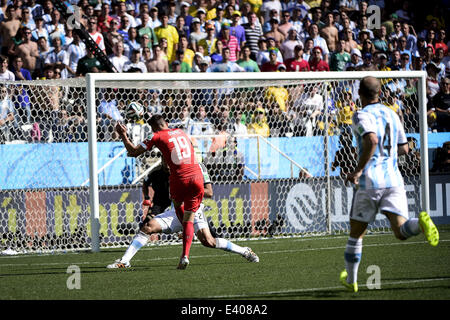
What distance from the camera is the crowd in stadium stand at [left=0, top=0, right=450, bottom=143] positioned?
1616cm

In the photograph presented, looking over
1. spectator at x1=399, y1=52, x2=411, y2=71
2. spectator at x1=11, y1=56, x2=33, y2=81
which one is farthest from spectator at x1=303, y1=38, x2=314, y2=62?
spectator at x1=11, y1=56, x2=33, y2=81

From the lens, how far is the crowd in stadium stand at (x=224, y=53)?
53.0 ft

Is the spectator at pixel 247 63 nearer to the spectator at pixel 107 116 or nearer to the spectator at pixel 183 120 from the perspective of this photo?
the spectator at pixel 183 120

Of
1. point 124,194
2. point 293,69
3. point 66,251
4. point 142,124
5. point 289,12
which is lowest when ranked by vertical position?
point 66,251

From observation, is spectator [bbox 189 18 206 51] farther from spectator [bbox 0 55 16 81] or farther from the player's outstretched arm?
the player's outstretched arm

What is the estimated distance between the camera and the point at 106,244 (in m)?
14.1

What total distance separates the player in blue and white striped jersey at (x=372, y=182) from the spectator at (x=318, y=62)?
1185 centimetres

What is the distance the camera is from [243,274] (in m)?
9.50

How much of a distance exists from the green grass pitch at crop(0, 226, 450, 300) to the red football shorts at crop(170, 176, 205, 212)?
829mm

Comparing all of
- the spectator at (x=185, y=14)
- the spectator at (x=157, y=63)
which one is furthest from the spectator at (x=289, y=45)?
the spectator at (x=157, y=63)
